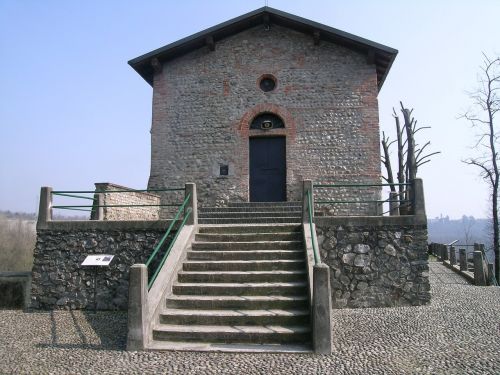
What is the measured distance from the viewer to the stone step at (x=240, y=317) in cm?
602

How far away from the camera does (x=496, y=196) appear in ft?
63.0

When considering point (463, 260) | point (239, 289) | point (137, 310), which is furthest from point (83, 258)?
point (463, 260)

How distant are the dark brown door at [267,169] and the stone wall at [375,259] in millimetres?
Result: 4513

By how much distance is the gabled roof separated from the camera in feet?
39.9

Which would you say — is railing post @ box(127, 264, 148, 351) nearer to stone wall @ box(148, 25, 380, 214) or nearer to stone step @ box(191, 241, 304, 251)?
stone step @ box(191, 241, 304, 251)

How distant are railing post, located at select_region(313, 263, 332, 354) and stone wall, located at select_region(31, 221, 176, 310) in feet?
12.4

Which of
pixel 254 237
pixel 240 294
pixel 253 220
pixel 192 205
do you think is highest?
pixel 192 205

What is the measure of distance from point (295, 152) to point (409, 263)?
5.38 meters

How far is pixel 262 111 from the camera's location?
12.7m

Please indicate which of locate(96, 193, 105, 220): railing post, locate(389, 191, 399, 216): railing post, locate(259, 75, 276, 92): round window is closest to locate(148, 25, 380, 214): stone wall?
locate(259, 75, 276, 92): round window

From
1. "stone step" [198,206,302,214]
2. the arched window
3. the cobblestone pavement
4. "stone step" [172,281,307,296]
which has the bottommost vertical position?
the cobblestone pavement

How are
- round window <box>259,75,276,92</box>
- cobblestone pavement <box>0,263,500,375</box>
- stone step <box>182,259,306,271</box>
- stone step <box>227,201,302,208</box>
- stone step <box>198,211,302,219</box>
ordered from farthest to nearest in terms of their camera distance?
round window <box>259,75,276,92</box> → stone step <box>227,201,302,208</box> → stone step <box>198,211,302,219</box> → stone step <box>182,259,306,271</box> → cobblestone pavement <box>0,263,500,375</box>

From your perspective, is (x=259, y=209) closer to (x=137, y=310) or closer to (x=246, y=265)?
(x=246, y=265)

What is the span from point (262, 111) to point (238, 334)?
8169 millimetres
